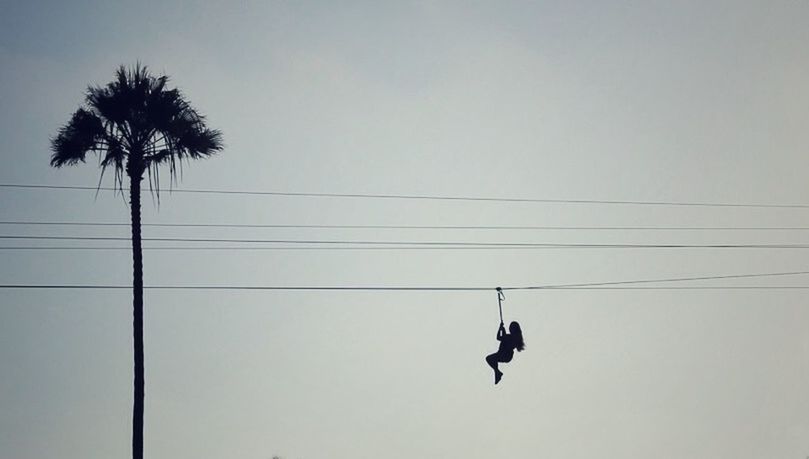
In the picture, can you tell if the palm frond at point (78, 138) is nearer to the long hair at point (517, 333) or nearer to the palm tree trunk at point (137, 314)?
the palm tree trunk at point (137, 314)

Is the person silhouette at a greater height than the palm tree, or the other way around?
the palm tree

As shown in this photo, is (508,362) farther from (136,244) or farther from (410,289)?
(136,244)

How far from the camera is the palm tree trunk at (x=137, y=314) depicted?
74.9 feet

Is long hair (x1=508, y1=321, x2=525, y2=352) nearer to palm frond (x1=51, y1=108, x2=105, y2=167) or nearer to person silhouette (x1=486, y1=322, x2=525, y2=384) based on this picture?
person silhouette (x1=486, y1=322, x2=525, y2=384)

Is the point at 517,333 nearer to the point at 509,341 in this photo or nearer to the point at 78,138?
the point at 509,341

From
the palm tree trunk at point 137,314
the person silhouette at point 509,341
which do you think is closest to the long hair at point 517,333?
the person silhouette at point 509,341

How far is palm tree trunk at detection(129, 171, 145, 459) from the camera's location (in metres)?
22.8

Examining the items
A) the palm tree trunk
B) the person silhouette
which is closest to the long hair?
the person silhouette

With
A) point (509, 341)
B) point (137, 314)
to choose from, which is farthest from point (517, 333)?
point (137, 314)

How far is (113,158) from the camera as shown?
2483cm

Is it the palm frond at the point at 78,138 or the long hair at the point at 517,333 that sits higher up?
the palm frond at the point at 78,138

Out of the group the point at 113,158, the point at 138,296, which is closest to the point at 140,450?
the point at 138,296

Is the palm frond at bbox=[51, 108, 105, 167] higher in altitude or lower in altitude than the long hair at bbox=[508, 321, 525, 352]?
higher

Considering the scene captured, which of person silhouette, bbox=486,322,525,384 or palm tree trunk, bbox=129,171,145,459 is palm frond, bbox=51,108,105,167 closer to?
palm tree trunk, bbox=129,171,145,459
